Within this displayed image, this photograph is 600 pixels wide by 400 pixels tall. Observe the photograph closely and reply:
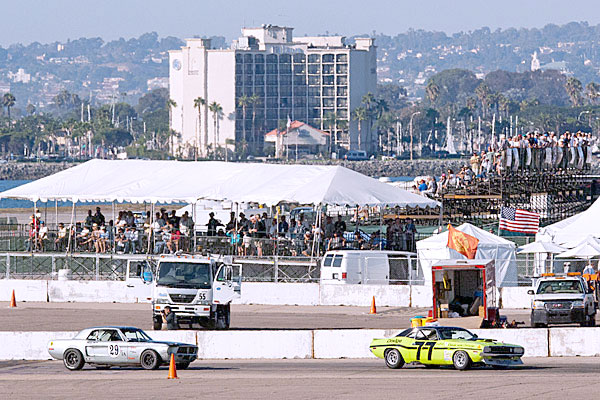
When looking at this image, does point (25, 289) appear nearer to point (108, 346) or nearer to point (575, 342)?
point (108, 346)

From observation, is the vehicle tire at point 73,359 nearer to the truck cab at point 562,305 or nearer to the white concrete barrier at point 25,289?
the truck cab at point 562,305

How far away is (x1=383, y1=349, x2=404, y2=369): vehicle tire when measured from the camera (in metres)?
23.8

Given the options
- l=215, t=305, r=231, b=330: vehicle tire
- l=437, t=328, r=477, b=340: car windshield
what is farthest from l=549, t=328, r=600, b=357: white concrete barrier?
l=215, t=305, r=231, b=330: vehicle tire

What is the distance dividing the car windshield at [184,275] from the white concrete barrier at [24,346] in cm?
400

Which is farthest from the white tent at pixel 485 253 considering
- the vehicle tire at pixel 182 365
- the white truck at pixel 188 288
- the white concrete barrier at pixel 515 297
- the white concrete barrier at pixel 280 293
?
the vehicle tire at pixel 182 365

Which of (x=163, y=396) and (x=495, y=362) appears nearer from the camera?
(x=163, y=396)

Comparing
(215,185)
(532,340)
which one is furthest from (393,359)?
(215,185)

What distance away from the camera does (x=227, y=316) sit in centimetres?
2980

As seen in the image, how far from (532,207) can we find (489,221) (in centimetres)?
807

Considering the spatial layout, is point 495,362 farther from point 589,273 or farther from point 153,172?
point 153,172

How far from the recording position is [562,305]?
1181 inches

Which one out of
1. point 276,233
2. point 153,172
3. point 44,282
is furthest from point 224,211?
point 44,282

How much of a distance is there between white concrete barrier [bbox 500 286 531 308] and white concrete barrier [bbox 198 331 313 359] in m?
12.2

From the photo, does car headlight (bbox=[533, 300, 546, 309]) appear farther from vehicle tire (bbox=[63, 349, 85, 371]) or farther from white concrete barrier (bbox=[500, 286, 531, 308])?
vehicle tire (bbox=[63, 349, 85, 371])
